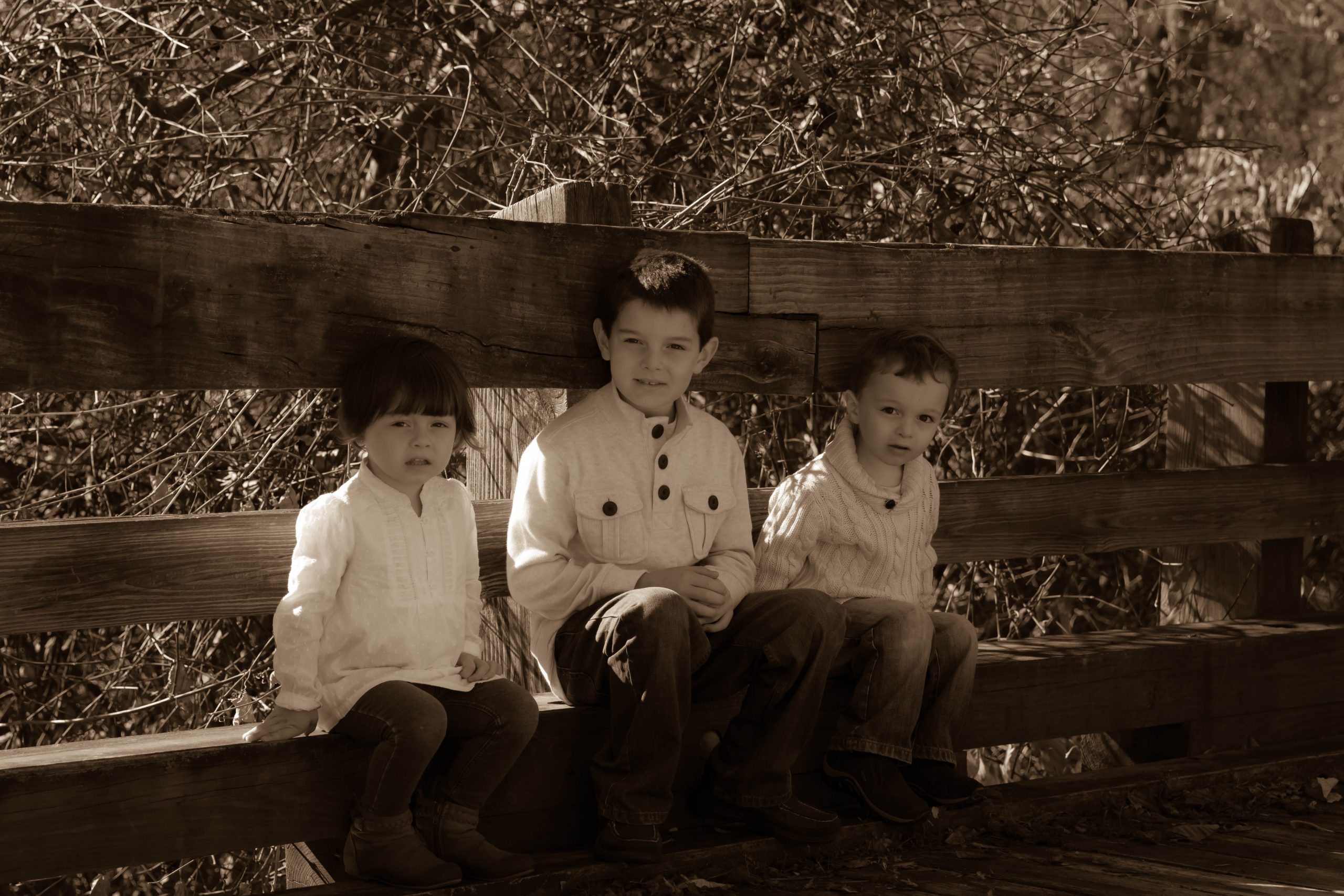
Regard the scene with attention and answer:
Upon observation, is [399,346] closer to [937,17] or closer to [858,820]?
[858,820]

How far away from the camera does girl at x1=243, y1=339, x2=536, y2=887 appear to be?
2.43m

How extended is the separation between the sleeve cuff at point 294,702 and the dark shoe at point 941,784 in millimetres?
1316

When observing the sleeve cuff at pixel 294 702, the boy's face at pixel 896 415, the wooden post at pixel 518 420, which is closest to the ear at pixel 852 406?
the boy's face at pixel 896 415

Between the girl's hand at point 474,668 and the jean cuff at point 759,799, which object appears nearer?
the girl's hand at point 474,668

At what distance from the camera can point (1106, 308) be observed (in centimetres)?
344

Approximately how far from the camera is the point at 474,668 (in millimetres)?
2582

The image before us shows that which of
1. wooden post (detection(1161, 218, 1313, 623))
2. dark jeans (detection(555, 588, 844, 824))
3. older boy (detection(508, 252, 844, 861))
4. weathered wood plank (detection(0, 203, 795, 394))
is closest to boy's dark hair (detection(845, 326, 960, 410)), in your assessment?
weathered wood plank (detection(0, 203, 795, 394))

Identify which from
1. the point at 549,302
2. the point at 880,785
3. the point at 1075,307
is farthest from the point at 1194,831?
the point at 549,302

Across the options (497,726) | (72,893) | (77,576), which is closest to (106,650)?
(72,893)

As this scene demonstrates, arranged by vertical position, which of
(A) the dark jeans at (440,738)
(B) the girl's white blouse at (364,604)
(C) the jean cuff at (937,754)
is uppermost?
(B) the girl's white blouse at (364,604)

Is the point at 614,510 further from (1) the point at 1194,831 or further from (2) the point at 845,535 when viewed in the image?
(1) the point at 1194,831

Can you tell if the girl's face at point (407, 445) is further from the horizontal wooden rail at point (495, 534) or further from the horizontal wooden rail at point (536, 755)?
the horizontal wooden rail at point (536, 755)

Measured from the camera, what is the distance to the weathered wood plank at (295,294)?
233cm

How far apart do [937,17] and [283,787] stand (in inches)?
118
